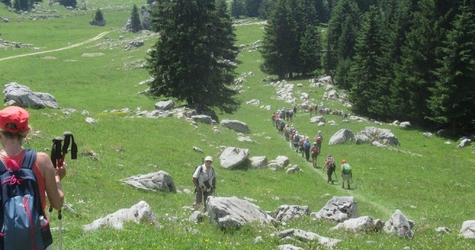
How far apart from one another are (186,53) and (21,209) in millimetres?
38930

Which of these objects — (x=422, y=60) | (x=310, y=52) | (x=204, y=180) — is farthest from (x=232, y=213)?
(x=310, y=52)

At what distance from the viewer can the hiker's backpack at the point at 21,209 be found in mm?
5176

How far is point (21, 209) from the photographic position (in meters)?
5.22

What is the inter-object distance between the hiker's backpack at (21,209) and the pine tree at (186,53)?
123 feet

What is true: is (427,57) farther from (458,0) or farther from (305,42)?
(305,42)

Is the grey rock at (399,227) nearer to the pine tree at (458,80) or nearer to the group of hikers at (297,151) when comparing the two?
the group of hikers at (297,151)

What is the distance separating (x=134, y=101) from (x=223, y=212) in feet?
151

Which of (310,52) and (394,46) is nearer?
(394,46)

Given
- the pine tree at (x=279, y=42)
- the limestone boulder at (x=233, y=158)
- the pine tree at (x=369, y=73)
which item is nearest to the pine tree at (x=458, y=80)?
the pine tree at (x=369, y=73)

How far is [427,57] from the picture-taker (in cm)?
5047

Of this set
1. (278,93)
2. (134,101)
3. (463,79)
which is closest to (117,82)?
(134,101)

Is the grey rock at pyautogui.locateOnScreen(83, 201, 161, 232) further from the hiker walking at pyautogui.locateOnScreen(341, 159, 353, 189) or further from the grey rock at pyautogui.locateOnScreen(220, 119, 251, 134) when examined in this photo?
the grey rock at pyautogui.locateOnScreen(220, 119, 251, 134)

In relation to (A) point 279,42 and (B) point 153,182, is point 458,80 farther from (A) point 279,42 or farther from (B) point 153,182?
(A) point 279,42

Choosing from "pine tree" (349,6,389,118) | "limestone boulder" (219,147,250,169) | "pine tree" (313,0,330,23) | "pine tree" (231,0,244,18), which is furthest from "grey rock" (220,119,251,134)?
"pine tree" (231,0,244,18)
